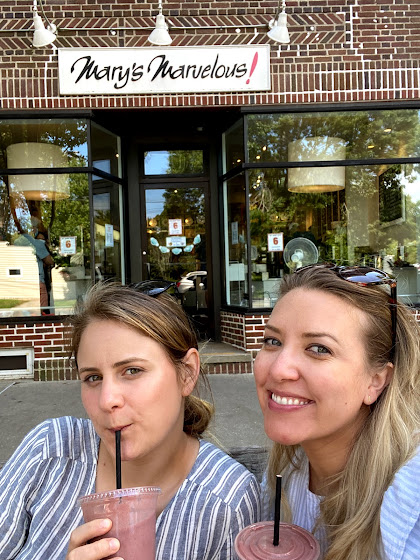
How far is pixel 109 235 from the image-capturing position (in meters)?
6.64

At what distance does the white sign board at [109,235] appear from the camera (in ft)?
21.6

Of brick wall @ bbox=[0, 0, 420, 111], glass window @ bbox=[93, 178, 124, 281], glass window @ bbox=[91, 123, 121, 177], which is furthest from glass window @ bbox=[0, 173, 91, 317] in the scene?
brick wall @ bbox=[0, 0, 420, 111]

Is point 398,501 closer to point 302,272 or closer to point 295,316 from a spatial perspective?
point 295,316

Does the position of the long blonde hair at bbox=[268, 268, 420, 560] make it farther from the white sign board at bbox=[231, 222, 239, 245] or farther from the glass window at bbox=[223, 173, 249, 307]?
the white sign board at bbox=[231, 222, 239, 245]

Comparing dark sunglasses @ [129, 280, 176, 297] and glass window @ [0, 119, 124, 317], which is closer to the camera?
dark sunglasses @ [129, 280, 176, 297]

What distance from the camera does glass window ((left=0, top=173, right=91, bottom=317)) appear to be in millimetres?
6133

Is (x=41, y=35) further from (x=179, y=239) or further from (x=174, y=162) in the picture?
(x=179, y=239)

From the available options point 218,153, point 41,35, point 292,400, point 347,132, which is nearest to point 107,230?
point 218,153

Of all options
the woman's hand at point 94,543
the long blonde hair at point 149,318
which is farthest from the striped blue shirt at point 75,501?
the woman's hand at point 94,543

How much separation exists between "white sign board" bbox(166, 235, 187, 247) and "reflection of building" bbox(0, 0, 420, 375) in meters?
0.02

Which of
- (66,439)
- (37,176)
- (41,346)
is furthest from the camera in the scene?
(37,176)

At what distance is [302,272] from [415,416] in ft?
1.79

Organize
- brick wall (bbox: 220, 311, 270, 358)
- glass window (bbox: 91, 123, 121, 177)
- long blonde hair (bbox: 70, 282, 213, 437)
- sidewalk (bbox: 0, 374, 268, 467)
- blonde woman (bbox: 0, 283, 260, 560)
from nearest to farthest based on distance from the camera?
blonde woman (bbox: 0, 283, 260, 560) < long blonde hair (bbox: 70, 282, 213, 437) < sidewalk (bbox: 0, 374, 268, 467) < brick wall (bbox: 220, 311, 270, 358) < glass window (bbox: 91, 123, 121, 177)

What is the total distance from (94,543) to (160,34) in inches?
218
